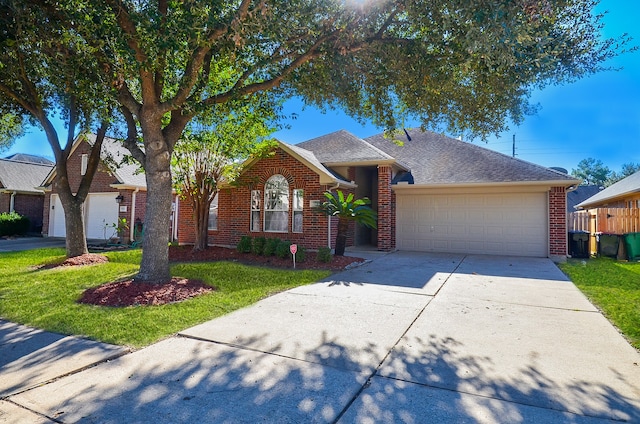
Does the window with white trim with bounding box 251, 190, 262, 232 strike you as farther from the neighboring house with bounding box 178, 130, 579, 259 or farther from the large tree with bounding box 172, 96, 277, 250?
the large tree with bounding box 172, 96, 277, 250

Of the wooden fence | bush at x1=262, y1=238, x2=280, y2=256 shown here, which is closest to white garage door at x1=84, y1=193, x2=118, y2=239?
bush at x1=262, y1=238, x2=280, y2=256

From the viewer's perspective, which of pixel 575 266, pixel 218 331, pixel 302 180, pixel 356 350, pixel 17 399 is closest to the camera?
pixel 17 399

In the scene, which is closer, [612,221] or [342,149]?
[342,149]

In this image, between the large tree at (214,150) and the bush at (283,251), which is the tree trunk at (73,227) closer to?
the large tree at (214,150)

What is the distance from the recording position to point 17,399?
2930 mm

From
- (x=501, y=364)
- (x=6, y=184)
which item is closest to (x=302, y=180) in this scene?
(x=501, y=364)

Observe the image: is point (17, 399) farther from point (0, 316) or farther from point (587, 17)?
point (587, 17)

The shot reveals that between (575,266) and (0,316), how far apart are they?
42.8 feet

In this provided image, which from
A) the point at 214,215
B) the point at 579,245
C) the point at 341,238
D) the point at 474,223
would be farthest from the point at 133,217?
the point at 579,245

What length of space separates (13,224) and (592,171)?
214 ft

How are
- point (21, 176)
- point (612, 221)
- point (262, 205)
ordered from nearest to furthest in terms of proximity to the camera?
1. point (262, 205)
2. point (612, 221)
3. point (21, 176)

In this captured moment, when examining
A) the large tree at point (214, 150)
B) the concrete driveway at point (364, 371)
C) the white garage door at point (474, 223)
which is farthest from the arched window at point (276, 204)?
the concrete driveway at point (364, 371)

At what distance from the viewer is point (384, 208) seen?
1291 cm

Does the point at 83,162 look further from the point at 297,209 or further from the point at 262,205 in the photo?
the point at 297,209
